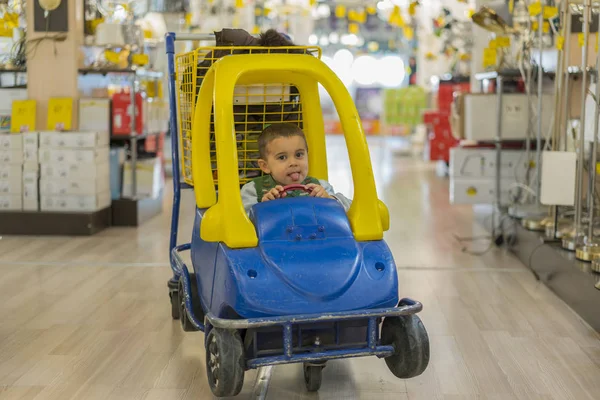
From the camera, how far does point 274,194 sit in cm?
282

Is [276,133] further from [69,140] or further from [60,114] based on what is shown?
[60,114]

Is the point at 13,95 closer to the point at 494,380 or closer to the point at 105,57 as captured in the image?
the point at 105,57

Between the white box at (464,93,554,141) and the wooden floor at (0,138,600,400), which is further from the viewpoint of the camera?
the white box at (464,93,554,141)

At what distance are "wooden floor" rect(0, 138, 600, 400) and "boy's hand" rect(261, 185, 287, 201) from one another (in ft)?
2.13

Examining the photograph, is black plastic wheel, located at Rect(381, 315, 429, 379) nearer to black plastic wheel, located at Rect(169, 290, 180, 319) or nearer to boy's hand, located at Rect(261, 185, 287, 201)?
boy's hand, located at Rect(261, 185, 287, 201)

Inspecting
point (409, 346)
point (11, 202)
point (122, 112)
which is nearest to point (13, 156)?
point (11, 202)

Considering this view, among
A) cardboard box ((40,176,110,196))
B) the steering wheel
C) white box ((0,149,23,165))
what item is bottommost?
cardboard box ((40,176,110,196))

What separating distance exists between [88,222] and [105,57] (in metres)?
1.30

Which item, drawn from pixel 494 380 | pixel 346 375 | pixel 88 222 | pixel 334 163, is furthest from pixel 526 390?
pixel 334 163

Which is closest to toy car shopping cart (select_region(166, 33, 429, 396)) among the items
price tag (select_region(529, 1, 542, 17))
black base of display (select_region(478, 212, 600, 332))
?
black base of display (select_region(478, 212, 600, 332))

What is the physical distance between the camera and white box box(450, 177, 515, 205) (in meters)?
5.78

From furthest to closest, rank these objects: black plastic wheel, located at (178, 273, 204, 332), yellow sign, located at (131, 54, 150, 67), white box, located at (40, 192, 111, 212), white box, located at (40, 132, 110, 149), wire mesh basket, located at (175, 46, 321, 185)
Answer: yellow sign, located at (131, 54, 150, 67) < white box, located at (40, 192, 111, 212) < white box, located at (40, 132, 110, 149) < wire mesh basket, located at (175, 46, 321, 185) < black plastic wheel, located at (178, 273, 204, 332)

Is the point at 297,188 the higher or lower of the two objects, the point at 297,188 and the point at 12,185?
the higher

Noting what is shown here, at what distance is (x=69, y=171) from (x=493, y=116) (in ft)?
9.70
